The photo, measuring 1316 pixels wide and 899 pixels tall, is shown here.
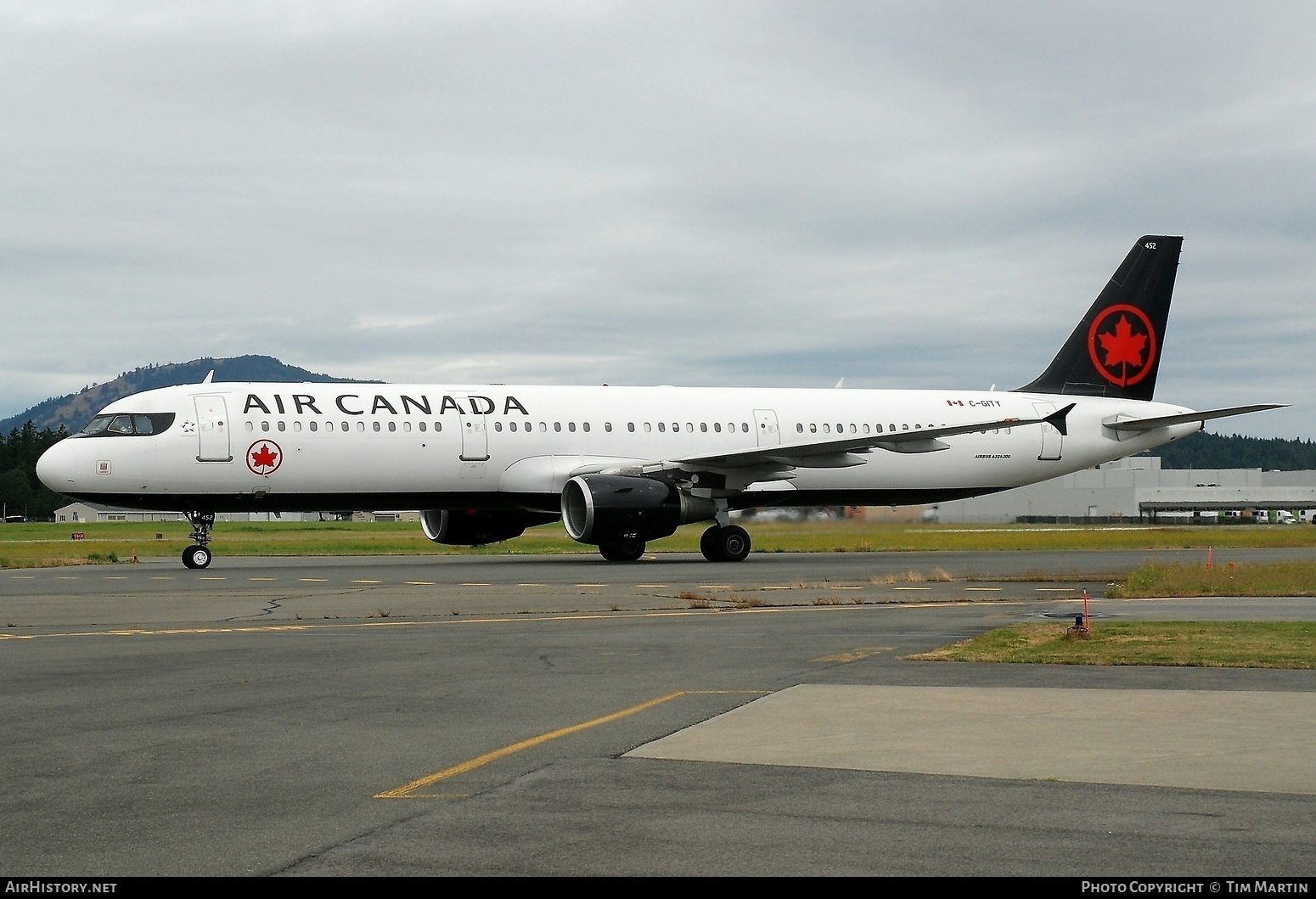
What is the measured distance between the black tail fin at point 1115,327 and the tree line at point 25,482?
111m

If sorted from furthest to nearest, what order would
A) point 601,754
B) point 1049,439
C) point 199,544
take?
1. point 1049,439
2. point 199,544
3. point 601,754

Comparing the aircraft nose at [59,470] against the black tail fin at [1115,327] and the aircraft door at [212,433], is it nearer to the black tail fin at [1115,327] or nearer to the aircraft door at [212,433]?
the aircraft door at [212,433]

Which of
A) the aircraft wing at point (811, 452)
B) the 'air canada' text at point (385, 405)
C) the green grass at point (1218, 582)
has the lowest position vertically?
the green grass at point (1218, 582)

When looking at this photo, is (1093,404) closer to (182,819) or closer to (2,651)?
(2,651)

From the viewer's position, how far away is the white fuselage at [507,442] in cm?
3023

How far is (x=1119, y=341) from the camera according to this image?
40.5m

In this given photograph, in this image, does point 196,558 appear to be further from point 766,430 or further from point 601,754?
point 601,754

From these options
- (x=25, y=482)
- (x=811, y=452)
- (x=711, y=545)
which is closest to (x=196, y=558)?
(x=711, y=545)

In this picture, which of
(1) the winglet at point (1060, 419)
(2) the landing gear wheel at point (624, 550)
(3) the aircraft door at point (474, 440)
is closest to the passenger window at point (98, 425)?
(3) the aircraft door at point (474, 440)

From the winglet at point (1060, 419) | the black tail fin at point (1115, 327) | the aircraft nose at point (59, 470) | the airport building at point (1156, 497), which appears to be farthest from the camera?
the airport building at point (1156, 497)

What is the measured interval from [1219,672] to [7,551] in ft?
136

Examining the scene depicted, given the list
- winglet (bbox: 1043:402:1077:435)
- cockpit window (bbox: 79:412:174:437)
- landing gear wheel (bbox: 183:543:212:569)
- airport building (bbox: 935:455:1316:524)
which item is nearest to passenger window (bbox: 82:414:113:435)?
cockpit window (bbox: 79:412:174:437)

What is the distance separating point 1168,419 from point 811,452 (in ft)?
39.2

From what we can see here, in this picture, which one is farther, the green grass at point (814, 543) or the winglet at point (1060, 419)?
the green grass at point (814, 543)
